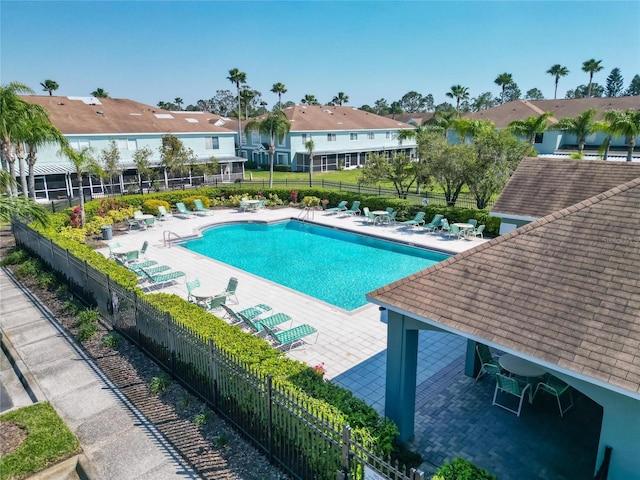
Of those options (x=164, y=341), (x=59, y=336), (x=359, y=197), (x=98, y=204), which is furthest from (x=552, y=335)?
(x=98, y=204)

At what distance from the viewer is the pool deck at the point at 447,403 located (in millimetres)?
7484

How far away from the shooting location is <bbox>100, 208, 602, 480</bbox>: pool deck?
7.48 meters

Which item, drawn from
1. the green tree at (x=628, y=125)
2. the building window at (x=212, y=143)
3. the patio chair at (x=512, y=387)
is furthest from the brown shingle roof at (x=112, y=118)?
the patio chair at (x=512, y=387)

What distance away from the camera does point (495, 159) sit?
25125 mm

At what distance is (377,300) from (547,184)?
33.0 feet

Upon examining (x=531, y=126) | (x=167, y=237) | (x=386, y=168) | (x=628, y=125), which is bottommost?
(x=167, y=237)

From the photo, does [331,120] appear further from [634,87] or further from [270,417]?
[634,87]

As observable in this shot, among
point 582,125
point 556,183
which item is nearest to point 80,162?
point 556,183

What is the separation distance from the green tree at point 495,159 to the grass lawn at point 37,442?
2374cm

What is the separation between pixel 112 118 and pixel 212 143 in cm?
945

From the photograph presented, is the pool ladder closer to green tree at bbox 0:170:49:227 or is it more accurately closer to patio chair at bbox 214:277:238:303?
patio chair at bbox 214:277:238:303

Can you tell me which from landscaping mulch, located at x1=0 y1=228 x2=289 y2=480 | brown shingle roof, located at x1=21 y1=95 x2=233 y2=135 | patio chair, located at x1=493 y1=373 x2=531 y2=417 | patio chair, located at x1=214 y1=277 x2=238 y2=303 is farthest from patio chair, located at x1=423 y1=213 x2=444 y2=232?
brown shingle roof, located at x1=21 y1=95 x2=233 y2=135

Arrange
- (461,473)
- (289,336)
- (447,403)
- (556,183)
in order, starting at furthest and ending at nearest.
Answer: (556,183) < (289,336) < (447,403) < (461,473)

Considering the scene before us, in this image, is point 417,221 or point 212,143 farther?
point 212,143
